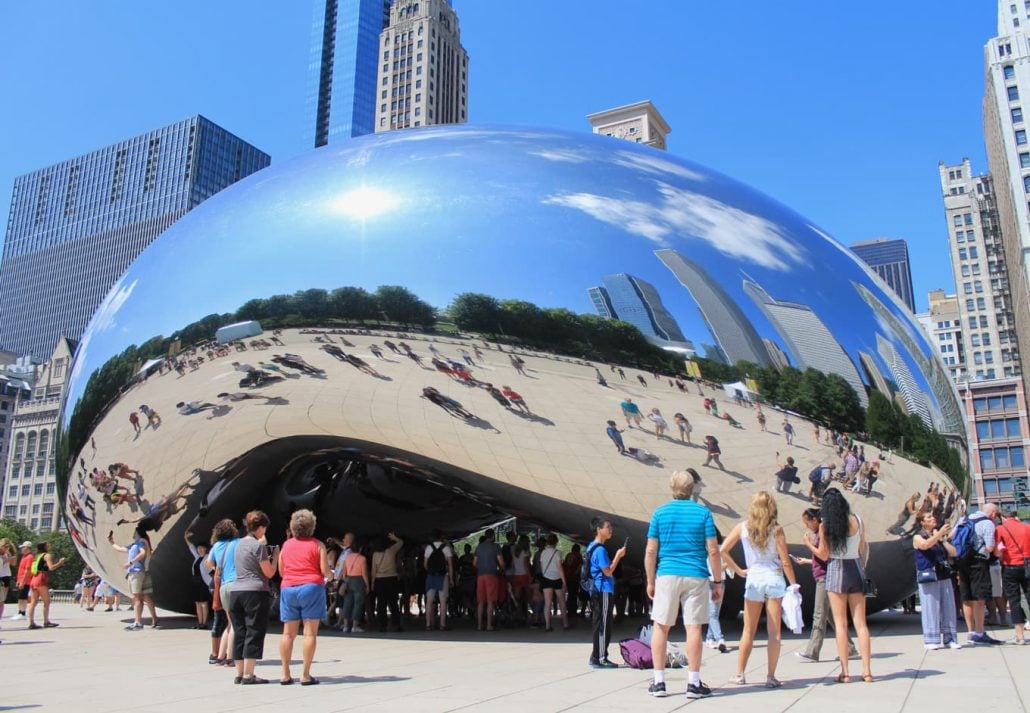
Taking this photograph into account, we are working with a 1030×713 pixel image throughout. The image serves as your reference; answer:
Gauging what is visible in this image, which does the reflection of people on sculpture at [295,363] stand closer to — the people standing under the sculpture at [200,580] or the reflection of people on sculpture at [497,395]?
the reflection of people on sculpture at [497,395]

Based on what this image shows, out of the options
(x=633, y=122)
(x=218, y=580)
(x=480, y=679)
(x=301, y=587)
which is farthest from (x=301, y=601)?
(x=633, y=122)

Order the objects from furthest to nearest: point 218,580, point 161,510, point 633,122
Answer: point 633,122 < point 161,510 < point 218,580

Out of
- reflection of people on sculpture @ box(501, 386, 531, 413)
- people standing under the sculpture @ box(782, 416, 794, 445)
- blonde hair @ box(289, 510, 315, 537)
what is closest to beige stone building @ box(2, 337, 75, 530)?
blonde hair @ box(289, 510, 315, 537)

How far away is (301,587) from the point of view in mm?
5984

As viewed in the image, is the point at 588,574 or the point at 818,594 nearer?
the point at 588,574

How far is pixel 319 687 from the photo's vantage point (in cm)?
572

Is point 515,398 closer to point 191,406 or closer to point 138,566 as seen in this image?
point 191,406

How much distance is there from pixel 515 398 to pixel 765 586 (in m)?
2.42

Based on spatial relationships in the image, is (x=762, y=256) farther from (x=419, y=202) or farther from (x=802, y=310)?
(x=419, y=202)

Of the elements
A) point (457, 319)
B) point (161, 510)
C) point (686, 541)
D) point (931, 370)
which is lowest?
point (686, 541)

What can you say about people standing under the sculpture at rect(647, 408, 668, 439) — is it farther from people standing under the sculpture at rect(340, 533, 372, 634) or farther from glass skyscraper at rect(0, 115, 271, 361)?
glass skyscraper at rect(0, 115, 271, 361)

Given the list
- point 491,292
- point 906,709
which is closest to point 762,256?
point 491,292

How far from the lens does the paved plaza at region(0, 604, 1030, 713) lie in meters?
4.82

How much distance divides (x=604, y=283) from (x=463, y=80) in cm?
14234
